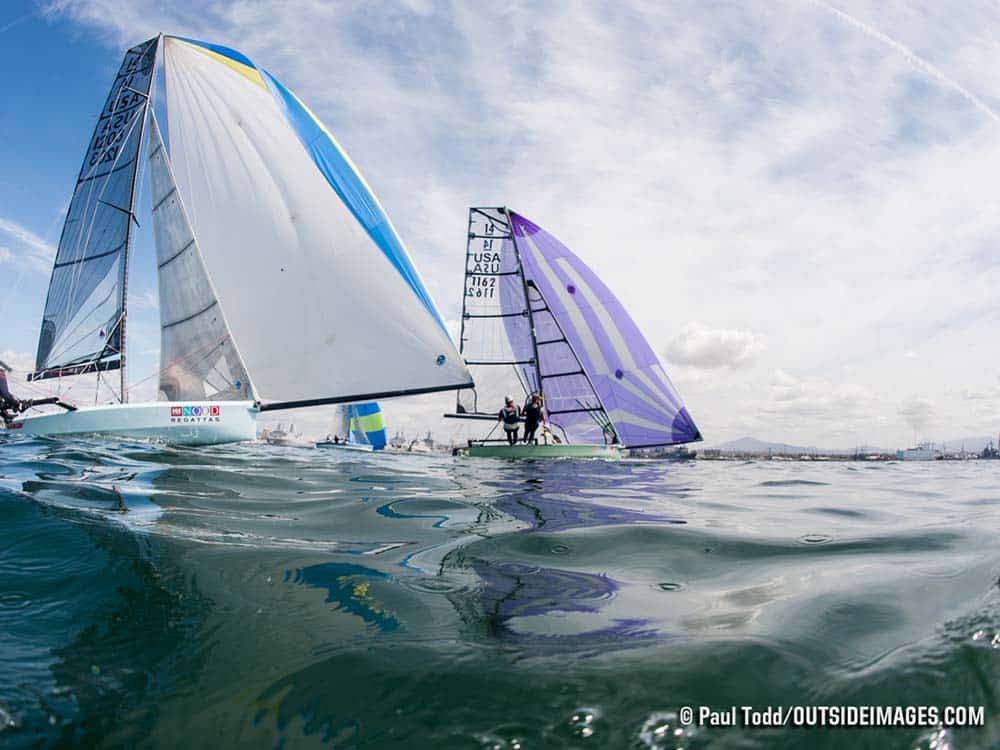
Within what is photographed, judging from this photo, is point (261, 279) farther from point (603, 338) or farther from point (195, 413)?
point (603, 338)

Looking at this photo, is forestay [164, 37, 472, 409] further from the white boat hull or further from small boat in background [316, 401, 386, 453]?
small boat in background [316, 401, 386, 453]

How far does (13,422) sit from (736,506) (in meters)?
14.3

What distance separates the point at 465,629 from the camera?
5.28ft

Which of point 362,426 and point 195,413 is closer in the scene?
point 195,413

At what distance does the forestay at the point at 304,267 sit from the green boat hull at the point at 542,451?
12.5 ft

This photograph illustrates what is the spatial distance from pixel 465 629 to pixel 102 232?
682 inches

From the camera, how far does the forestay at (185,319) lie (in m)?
11.7

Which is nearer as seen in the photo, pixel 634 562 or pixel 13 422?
pixel 634 562

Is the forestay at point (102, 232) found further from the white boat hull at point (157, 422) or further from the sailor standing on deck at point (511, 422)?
the sailor standing on deck at point (511, 422)

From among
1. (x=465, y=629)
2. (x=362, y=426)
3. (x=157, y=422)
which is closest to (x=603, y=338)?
(x=157, y=422)

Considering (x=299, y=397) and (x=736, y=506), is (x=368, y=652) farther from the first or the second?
(x=299, y=397)

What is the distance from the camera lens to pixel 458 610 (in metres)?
1.80

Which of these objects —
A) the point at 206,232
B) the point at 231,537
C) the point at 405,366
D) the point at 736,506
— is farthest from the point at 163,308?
the point at 736,506

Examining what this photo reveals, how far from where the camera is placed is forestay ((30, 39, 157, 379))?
14.0m
